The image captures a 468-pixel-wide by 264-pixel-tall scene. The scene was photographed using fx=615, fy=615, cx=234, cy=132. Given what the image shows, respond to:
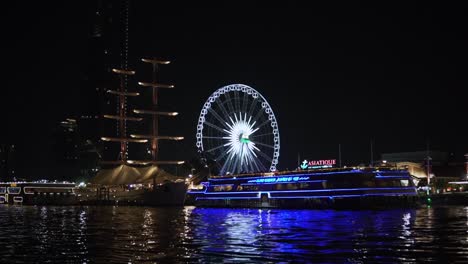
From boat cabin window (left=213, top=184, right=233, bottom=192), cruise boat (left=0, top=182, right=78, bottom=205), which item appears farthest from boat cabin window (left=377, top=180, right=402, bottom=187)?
cruise boat (left=0, top=182, right=78, bottom=205)

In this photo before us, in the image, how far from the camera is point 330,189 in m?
86.0

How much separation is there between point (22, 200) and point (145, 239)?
124m

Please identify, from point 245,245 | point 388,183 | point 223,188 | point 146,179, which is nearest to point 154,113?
point 146,179

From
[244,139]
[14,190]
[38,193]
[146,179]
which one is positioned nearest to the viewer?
[244,139]

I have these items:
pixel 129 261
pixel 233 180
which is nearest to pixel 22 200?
pixel 233 180

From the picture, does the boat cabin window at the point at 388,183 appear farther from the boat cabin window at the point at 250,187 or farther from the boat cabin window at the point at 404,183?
the boat cabin window at the point at 250,187

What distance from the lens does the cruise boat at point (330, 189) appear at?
83250 mm

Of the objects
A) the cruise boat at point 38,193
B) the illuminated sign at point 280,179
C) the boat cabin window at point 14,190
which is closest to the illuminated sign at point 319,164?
the illuminated sign at point 280,179

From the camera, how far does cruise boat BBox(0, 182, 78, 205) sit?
14862 centimetres

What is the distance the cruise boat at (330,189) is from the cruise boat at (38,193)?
6393cm

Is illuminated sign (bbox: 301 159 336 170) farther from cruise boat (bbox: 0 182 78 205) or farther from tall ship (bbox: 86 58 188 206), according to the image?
cruise boat (bbox: 0 182 78 205)

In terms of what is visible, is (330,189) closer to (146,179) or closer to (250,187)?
(250,187)

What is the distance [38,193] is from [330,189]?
89.9 meters

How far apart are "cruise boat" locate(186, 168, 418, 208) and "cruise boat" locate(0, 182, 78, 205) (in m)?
63.9
